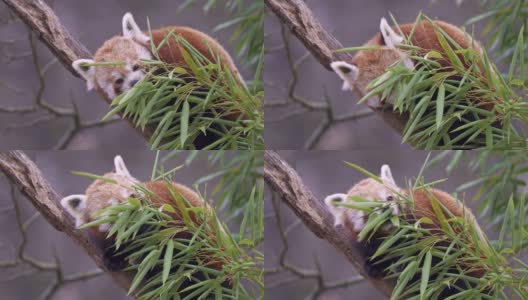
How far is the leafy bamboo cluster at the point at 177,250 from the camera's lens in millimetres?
2334

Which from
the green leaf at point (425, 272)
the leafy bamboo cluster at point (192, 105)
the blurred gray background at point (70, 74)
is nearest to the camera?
the green leaf at point (425, 272)

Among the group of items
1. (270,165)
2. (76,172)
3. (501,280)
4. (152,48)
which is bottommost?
(501,280)

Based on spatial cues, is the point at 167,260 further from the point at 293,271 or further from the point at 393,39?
the point at 393,39

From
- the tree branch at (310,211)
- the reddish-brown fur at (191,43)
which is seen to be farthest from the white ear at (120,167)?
the tree branch at (310,211)

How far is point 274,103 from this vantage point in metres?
2.49

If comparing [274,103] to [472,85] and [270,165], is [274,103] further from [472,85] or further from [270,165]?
[472,85]

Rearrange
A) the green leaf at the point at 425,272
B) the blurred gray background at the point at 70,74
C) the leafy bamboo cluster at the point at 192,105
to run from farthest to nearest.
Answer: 1. the blurred gray background at the point at 70,74
2. the leafy bamboo cluster at the point at 192,105
3. the green leaf at the point at 425,272

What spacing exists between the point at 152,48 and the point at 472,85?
1.09m

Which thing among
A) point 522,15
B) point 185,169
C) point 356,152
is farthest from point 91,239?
point 522,15

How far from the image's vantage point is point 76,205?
238 cm

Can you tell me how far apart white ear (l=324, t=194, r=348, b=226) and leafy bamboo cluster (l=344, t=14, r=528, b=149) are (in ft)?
1.02

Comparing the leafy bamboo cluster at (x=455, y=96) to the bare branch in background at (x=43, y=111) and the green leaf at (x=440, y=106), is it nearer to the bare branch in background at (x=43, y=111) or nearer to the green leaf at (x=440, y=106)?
the green leaf at (x=440, y=106)

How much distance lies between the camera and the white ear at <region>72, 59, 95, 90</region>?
7.91 feet

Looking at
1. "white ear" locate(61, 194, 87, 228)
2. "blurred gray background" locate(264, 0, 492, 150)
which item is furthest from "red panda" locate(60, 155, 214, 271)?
"blurred gray background" locate(264, 0, 492, 150)
